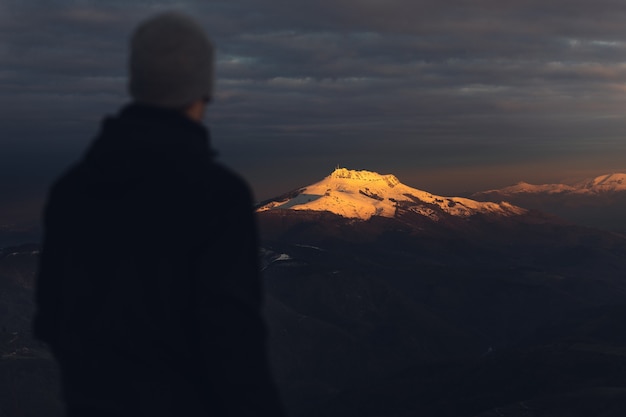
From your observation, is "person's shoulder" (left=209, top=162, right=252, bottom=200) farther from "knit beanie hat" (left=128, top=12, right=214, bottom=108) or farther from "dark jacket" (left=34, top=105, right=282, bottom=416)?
"knit beanie hat" (left=128, top=12, right=214, bottom=108)

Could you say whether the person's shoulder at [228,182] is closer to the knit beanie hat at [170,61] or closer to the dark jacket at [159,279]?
the dark jacket at [159,279]

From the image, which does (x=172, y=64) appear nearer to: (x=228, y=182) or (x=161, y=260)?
(x=228, y=182)

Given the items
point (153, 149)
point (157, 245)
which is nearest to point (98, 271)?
point (157, 245)

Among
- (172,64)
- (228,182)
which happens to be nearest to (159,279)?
(228,182)

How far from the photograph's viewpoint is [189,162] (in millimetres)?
5176

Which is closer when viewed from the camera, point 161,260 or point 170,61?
point 161,260

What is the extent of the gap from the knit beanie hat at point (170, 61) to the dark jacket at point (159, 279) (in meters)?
0.12

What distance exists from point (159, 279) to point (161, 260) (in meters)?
0.11

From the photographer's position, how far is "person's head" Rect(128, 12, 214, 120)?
5.33 metres

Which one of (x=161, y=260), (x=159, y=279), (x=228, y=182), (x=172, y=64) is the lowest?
(x=159, y=279)

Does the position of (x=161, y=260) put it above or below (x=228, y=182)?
below

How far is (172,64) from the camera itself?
5355 mm

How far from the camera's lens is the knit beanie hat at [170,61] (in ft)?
17.5

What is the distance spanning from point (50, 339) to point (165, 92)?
5.97 ft
